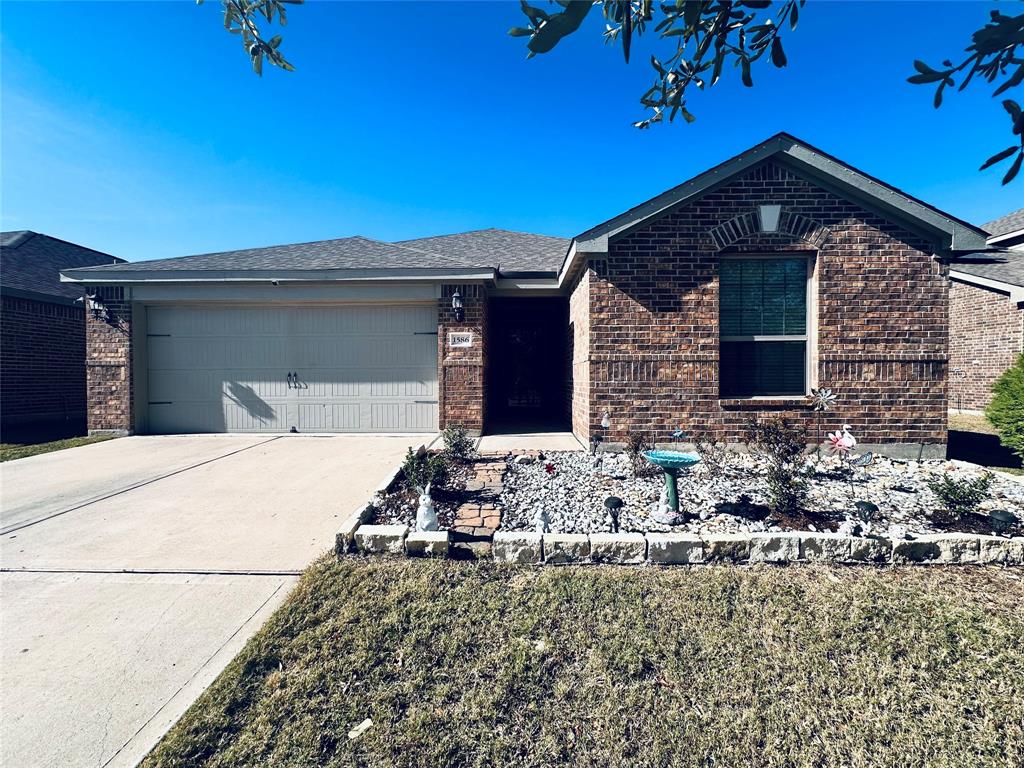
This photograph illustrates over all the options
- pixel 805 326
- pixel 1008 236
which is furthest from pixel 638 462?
pixel 1008 236

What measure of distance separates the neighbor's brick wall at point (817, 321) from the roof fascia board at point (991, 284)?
26.2 feet

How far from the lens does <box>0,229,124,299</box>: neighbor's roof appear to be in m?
9.82

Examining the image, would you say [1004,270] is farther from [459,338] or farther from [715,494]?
[459,338]

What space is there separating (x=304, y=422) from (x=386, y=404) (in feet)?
5.49

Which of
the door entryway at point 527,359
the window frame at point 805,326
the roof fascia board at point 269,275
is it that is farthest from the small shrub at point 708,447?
the roof fascia board at point 269,275

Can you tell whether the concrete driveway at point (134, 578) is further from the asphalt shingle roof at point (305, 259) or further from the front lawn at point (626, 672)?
the asphalt shingle roof at point (305, 259)

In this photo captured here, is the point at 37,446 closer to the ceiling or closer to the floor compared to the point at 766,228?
closer to the floor

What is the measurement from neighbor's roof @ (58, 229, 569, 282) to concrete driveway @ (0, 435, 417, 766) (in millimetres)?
3557

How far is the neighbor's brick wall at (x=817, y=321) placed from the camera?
18.4ft

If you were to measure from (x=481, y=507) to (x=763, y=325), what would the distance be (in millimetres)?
4855

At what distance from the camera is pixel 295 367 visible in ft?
25.9

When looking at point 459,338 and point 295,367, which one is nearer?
point 459,338

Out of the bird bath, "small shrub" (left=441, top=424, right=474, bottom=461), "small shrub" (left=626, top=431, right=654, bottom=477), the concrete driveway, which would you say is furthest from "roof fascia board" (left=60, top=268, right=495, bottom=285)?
the bird bath

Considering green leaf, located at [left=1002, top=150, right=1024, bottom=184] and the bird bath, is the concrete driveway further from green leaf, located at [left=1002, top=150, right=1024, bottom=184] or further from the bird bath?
green leaf, located at [left=1002, top=150, right=1024, bottom=184]
